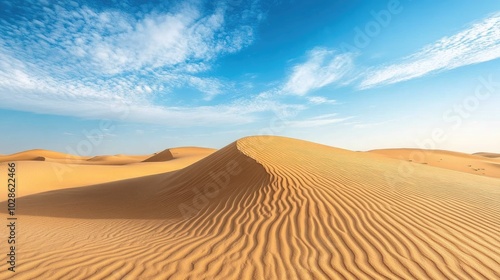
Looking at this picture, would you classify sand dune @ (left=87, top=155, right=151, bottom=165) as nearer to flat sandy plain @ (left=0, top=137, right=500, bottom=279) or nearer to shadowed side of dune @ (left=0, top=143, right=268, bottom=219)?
shadowed side of dune @ (left=0, top=143, right=268, bottom=219)

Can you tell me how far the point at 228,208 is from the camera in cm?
659

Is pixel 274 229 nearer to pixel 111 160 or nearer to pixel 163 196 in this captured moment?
pixel 163 196

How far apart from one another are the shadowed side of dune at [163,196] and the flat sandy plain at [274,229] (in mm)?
65

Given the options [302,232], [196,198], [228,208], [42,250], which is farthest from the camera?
[196,198]

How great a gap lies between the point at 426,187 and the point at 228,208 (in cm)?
653

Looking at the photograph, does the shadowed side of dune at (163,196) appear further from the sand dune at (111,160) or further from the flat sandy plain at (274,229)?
the sand dune at (111,160)

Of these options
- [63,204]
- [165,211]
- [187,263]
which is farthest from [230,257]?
[63,204]

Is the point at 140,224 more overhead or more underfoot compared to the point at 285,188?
more underfoot

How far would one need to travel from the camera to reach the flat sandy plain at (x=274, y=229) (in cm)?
366

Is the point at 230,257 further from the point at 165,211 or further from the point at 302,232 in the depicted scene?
the point at 165,211

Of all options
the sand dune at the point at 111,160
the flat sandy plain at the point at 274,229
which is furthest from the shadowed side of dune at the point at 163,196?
the sand dune at the point at 111,160

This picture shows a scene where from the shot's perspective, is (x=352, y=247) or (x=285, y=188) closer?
(x=352, y=247)

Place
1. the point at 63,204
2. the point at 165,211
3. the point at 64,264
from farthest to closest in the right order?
the point at 63,204, the point at 165,211, the point at 64,264

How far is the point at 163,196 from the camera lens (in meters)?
9.60
